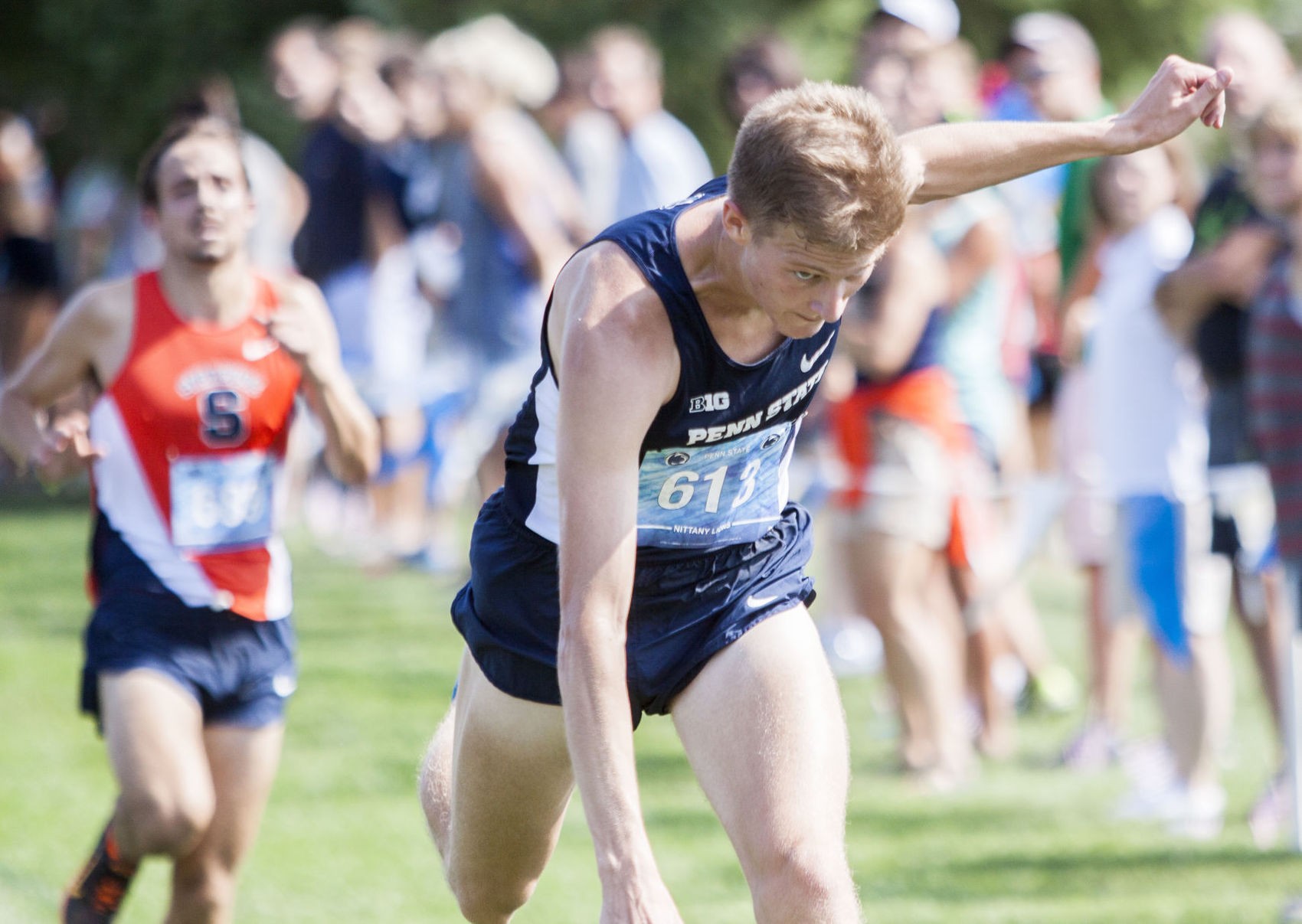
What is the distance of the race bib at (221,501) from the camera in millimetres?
4613

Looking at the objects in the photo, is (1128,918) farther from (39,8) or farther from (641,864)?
(39,8)

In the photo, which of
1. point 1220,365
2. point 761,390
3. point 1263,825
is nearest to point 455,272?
point 1220,365

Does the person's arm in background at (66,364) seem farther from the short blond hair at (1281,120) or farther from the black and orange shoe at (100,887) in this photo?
the short blond hair at (1281,120)

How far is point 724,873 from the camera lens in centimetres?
559

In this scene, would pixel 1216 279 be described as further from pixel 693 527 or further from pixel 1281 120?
pixel 693 527

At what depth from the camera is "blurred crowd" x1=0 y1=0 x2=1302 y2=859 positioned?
5918mm

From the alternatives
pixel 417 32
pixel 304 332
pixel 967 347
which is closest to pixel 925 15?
pixel 967 347

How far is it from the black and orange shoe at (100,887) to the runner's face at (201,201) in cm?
149

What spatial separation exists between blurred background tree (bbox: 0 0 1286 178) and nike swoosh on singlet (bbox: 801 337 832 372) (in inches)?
464

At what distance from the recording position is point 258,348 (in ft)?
15.6

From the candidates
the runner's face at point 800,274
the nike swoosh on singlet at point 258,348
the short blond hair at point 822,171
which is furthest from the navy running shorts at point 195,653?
the short blond hair at point 822,171

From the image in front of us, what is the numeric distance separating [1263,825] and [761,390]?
10.8ft

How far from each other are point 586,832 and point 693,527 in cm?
283

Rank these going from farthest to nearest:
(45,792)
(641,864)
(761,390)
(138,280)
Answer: (45,792)
(138,280)
(761,390)
(641,864)
